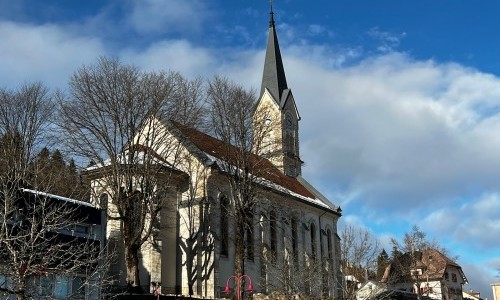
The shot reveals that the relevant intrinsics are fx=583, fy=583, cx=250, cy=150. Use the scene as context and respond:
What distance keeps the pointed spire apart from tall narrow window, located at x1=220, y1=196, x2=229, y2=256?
21804mm

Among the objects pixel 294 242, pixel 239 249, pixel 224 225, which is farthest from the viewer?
pixel 294 242

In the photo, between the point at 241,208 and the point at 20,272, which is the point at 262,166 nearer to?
the point at 241,208

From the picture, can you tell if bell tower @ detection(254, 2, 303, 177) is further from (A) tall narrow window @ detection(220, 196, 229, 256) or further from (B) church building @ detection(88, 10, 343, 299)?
(A) tall narrow window @ detection(220, 196, 229, 256)

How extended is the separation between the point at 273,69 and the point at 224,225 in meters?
26.4

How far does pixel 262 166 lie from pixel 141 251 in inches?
423

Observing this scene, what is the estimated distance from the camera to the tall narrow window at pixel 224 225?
45.0m

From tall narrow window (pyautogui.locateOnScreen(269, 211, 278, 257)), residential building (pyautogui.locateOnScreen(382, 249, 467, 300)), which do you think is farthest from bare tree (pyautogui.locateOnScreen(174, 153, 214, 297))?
residential building (pyautogui.locateOnScreen(382, 249, 467, 300))

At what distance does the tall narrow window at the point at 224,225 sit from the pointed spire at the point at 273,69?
21.8 m

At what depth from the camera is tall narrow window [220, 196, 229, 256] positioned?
4499cm

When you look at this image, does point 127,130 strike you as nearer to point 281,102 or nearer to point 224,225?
point 224,225

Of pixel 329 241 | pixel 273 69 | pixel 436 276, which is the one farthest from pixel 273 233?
pixel 436 276

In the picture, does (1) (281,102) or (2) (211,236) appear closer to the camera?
(2) (211,236)

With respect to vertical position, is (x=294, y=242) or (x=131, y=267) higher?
(x=294, y=242)

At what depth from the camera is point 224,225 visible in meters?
45.8
